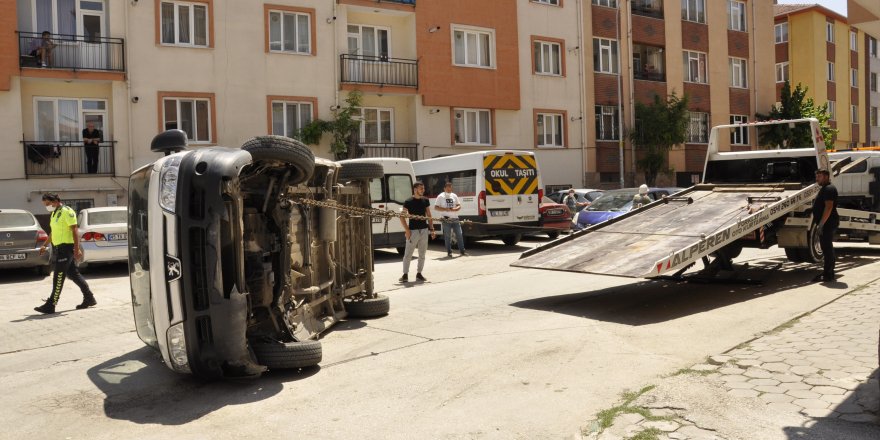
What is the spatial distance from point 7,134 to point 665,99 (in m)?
26.3

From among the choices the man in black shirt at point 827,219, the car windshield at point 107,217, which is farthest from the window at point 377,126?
the man in black shirt at point 827,219

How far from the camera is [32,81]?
21.6 metres

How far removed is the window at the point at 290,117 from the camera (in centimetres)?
2491

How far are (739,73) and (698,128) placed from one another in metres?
4.85

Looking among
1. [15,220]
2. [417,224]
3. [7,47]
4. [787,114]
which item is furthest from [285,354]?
[787,114]

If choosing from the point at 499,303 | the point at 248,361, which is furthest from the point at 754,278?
the point at 248,361

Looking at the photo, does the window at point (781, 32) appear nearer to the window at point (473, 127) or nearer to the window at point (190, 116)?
the window at point (473, 127)

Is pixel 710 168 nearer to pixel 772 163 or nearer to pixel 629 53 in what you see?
pixel 772 163

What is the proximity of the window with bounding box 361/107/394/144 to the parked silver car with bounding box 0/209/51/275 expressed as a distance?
12.8 m

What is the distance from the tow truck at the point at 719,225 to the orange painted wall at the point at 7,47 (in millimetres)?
16836

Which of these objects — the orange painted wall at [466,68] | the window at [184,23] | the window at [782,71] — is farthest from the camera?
the window at [782,71]

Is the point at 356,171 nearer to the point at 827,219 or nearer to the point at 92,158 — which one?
the point at 827,219

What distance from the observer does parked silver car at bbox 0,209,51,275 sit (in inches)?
594

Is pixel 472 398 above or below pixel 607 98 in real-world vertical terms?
below
